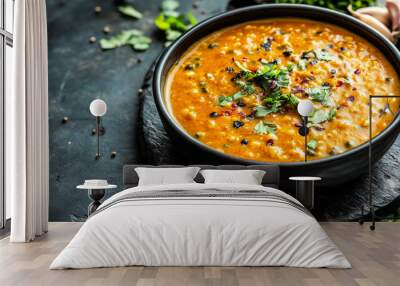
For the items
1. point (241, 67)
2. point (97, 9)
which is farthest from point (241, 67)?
point (97, 9)

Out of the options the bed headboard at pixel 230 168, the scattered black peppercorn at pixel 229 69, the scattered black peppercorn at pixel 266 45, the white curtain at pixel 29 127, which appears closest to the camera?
the white curtain at pixel 29 127

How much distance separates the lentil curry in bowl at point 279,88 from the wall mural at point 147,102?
0.5 inches

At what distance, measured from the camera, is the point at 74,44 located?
643 cm

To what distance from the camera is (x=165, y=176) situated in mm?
5668

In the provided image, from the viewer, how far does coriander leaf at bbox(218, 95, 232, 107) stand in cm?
564

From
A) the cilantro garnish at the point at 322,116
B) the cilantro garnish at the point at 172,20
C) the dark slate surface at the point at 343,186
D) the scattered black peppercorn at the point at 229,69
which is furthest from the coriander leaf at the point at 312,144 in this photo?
the cilantro garnish at the point at 172,20

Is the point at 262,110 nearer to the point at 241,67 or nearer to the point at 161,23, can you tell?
the point at 241,67

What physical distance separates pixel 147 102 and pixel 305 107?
5.57ft

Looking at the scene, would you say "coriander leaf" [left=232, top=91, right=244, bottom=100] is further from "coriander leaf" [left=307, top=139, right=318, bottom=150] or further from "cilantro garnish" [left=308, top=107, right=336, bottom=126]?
"coriander leaf" [left=307, top=139, right=318, bottom=150]

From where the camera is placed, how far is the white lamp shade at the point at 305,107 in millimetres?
5477

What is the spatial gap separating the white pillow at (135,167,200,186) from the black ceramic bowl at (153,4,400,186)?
1.16 ft

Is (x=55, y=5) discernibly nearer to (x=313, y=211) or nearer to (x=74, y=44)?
(x=74, y=44)

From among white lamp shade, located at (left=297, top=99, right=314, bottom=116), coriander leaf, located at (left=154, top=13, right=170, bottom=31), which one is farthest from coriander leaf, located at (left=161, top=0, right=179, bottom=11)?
white lamp shade, located at (left=297, top=99, right=314, bottom=116)

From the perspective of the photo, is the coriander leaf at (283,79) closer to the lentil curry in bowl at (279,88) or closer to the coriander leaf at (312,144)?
the lentil curry in bowl at (279,88)
